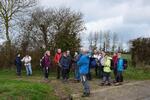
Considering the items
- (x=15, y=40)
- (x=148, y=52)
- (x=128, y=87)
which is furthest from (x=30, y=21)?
(x=128, y=87)

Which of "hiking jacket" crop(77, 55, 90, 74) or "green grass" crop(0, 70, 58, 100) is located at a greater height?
"hiking jacket" crop(77, 55, 90, 74)

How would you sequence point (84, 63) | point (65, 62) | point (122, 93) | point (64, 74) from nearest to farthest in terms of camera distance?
point (84, 63) → point (122, 93) → point (65, 62) → point (64, 74)

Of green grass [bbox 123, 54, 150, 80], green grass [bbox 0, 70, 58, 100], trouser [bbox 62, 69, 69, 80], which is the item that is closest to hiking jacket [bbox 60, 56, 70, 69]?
trouser [bbox 62, 69, 69, 80]

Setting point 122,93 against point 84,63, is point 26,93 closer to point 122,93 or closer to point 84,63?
point 84,63

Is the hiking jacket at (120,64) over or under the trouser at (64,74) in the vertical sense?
over

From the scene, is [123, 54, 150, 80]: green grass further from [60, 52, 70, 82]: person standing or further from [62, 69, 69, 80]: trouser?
[60, 52, 70, 82]: person standing

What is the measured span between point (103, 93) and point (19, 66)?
1337cm

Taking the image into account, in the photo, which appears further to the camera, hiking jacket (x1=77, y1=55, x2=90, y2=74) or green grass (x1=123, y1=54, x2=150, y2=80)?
green grass (x1=123, y1=54, x2=150, y2=80)

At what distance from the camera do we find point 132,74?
3366 centimetres

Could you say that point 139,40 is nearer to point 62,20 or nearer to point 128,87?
point 62,20

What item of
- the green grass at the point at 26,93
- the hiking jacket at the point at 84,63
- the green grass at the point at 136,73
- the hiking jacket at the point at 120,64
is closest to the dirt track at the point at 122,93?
the hiking jacket at the point at 84,63

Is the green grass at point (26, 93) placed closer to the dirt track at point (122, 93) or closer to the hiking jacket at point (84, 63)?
the dirt track at point (122, 93)

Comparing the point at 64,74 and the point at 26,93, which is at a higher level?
the point at 64,74

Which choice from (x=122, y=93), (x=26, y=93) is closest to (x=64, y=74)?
(x=122, y=93)
